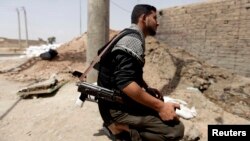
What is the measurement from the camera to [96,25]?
5.75 meters

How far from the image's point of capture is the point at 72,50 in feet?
34.2

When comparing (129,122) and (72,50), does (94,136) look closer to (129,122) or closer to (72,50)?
(129,122)

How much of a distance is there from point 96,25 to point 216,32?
2.90 metres

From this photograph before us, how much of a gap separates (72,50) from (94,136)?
7.06m

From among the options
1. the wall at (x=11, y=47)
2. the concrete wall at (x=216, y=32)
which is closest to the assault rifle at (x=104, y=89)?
the concrete wall at (x=216, y=32)

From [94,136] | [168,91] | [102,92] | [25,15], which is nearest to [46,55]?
[168,91]

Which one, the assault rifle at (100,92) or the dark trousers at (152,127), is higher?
the assault rifle at (100,92)

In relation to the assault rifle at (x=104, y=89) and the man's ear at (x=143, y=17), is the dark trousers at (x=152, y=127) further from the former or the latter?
the man's ear at (x=143, y=17)

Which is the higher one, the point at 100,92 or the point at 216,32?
the point at 216,32

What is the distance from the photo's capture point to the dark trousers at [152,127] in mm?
2504

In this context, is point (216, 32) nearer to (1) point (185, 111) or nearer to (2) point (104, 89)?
(1) point (185, 111)

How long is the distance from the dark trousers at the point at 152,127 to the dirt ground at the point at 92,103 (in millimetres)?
1049

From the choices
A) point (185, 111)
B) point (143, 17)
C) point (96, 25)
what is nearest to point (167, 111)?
point (143, 17)

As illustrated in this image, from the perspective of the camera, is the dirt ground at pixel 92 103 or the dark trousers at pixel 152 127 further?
the dirt ground at pixel 92 103
